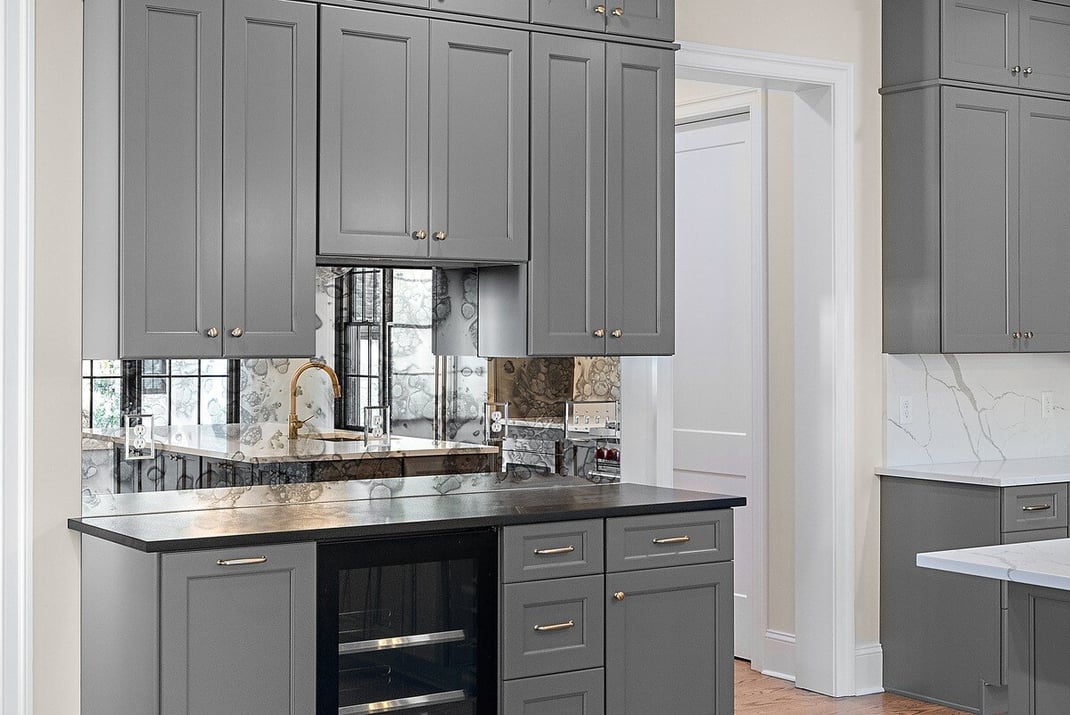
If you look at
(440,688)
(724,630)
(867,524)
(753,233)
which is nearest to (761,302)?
(753,233)

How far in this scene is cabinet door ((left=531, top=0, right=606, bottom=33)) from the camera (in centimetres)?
366

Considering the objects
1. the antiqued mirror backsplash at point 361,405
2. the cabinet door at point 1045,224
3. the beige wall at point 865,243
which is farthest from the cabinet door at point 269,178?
the cabinet door at point 1045,224

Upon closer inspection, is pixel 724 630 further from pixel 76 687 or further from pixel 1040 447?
pixel 1040 447

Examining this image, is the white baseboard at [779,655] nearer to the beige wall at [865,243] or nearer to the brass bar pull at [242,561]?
the beige wall at [865,243]

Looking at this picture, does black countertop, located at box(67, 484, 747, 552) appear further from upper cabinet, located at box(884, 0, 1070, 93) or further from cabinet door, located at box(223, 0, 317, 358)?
upper cabinet, located at box(884, 0, 1070, 93)

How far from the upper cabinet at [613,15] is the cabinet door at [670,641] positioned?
1641 millimetres

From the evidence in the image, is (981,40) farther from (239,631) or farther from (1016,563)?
(239,631)

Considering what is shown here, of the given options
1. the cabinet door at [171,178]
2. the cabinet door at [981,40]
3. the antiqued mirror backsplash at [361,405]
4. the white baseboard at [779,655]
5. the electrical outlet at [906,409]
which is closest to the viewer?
the cabinet door at [171,178]

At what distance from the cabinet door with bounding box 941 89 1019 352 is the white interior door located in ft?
2.80

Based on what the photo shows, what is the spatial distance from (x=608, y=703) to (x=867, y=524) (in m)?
1.74

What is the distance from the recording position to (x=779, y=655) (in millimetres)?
5082

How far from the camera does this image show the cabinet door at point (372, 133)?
3.32 m

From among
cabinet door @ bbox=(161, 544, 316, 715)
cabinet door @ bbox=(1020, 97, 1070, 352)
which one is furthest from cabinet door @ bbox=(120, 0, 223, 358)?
cabinet door @ bbox=(1020, 97, 1070, 352)

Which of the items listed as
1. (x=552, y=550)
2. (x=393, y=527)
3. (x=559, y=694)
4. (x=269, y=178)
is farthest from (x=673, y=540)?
(x=269, y=178)
